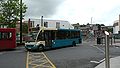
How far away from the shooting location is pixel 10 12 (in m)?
37.4

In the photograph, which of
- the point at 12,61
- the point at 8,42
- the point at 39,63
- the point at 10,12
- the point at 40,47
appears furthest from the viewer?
the point at 10,12

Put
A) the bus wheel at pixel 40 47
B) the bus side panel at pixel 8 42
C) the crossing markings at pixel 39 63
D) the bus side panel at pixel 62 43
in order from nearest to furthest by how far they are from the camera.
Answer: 1. the crossing markings at pixel 39 63
2. the bus wheel at pixel 40 47
3. the bus side panel at pixel 8 42
4. the bus side panel at pixel 62 43

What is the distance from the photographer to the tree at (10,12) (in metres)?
36.9

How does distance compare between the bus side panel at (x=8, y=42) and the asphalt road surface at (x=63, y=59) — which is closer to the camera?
the asphalt road surface at (x=63, y=59)

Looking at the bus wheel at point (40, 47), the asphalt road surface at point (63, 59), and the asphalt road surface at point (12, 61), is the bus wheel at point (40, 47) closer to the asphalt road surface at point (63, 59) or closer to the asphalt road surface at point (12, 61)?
the asphalt road surface at point (63, 59)

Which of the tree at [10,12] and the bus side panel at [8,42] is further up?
the tree at [10,12]

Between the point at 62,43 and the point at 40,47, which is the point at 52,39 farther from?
the point at 62,43

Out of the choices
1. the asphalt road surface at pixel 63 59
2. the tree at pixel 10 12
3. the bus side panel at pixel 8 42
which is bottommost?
the asphalt road surface at pixel 63 59

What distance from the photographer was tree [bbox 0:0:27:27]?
36.9 m

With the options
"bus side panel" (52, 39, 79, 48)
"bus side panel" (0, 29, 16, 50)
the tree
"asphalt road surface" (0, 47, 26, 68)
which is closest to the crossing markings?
"asphalt road surface" (0, 47, 26, 68)

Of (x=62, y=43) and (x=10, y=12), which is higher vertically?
(x=10, y=12)

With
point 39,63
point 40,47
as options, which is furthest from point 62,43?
point 39,63

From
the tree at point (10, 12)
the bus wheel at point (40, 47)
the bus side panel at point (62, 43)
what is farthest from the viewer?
the tree at point (10, 12)

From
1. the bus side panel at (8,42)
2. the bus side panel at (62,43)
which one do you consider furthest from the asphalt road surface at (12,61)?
the bus side panel at (62,43)
